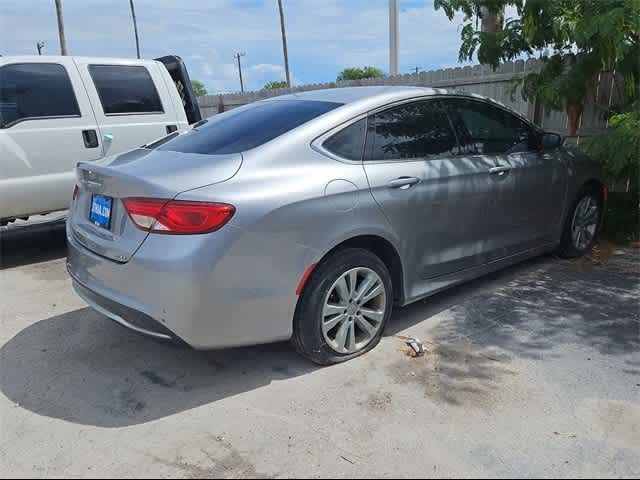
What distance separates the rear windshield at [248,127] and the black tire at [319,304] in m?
0.82

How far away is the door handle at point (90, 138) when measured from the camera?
5457 millimetres

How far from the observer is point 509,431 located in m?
2.67

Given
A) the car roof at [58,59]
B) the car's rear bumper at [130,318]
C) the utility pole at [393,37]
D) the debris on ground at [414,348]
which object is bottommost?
the debris on ground at [414,348]

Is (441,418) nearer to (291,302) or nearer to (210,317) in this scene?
(291,302)

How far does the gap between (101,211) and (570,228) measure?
13.5 feet

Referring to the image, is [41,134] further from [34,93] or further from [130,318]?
[130,318]

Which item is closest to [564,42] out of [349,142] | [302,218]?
[349,142]

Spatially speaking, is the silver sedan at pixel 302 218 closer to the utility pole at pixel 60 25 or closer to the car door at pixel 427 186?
the car door at pixel 427 186

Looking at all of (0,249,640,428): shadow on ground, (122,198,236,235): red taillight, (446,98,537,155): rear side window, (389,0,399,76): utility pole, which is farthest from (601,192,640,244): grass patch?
(389,0,399,76): utility pole

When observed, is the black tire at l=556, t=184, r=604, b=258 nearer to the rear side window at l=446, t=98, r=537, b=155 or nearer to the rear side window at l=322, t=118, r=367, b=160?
the rear side window at l=446, t=98, r=537, b=155

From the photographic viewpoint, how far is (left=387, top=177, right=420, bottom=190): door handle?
11.2 ft

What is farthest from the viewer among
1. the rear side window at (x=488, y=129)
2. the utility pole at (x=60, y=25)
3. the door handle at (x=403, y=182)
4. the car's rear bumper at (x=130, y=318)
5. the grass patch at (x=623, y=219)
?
the utility pole at (x=60, y=25)

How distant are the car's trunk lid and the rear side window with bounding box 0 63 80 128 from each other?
2.35 metres

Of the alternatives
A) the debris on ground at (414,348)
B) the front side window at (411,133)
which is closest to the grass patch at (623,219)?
the front side window at (411,133)
